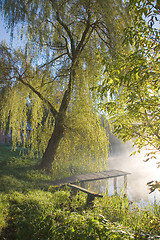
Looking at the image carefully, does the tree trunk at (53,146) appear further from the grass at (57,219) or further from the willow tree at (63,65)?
the grass at (57,219)

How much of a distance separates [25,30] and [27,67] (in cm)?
120

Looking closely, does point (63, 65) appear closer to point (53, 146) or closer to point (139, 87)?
point (53, 146)

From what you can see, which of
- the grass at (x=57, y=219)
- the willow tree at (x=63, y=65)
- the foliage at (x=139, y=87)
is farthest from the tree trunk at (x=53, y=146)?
the foliage at (x=139, y=87)

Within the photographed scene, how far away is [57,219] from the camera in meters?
3.17

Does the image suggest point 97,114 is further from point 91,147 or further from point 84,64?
point 84,64

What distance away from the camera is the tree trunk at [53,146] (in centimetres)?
664

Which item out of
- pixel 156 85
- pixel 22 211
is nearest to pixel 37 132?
pixel 22 211

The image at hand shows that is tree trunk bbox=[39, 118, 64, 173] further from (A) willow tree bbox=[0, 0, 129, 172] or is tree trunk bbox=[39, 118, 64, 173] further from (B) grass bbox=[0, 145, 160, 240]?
(B) grass bbox=[0, 145, 160, 240]

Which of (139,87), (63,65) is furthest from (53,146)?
(139,87)

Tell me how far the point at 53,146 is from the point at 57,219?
3.68m

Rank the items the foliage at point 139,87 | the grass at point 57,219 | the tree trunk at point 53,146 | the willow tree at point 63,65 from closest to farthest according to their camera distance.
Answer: the grass at point 57,219
the foliage at point 139,87
the willow tree at point 63,65
the tree trunk at point 53,146

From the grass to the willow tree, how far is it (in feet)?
4.97

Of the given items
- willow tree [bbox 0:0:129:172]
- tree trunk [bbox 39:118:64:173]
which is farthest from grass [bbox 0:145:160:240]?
willow tree [bbox 0:0:129:172]

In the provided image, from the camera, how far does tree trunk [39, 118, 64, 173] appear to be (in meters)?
6.64
